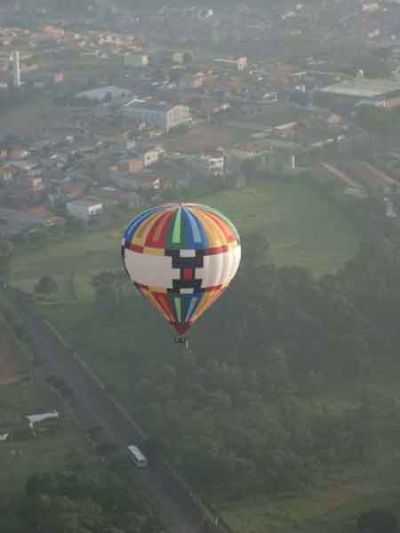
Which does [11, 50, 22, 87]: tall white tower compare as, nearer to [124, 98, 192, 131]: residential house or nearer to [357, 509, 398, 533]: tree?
[124, 98, 192, 131]: residential house

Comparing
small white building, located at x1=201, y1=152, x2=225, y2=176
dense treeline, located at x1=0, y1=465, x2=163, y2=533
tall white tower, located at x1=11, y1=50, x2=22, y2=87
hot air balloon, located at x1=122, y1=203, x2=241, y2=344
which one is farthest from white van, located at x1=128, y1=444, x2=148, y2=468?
tall white tower, located at x1=11, y1=50, x2=22, y2=87

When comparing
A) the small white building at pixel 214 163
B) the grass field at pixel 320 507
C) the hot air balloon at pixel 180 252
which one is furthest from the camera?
the small white building at pixel 214 163

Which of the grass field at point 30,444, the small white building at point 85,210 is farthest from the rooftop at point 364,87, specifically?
the grass field at point 30,444

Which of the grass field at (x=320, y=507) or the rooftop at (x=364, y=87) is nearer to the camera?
the grass field at (x=320, y=507)

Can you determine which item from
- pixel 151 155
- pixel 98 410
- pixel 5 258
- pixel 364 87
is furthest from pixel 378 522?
pixel 364 87

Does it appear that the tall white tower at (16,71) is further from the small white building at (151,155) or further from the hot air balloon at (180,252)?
the hot air balloon at (180,252)

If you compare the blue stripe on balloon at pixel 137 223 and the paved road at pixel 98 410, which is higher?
the blue stripe on balloon at pixel 137 223
